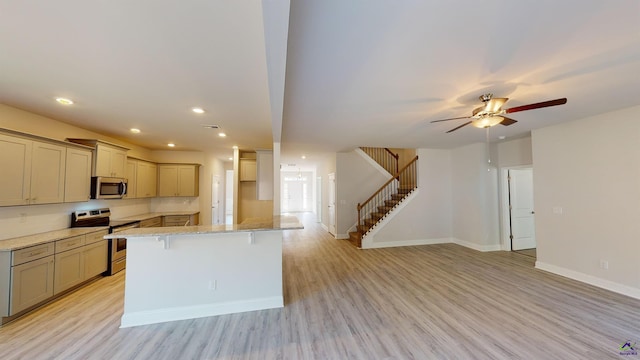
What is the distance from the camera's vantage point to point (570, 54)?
1.94 metres

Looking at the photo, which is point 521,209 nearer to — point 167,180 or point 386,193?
point 386,193

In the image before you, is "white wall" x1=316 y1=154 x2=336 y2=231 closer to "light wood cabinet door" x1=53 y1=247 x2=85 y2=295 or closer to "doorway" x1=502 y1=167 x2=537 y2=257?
"doorway" x1=502 y1=167 x2=537 y2=257

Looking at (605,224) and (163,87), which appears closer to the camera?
(163,87)

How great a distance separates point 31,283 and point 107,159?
2218 mm

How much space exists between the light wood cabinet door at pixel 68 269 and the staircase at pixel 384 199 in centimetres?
533

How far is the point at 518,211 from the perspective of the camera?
5598 millimetres

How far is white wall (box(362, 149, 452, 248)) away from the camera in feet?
20.2

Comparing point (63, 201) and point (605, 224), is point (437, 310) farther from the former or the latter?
point (63, 201)

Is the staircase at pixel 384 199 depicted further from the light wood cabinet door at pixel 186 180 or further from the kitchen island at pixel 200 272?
the light wood cabinet door at pixel 186 180

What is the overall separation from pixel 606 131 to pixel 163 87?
6010 mm

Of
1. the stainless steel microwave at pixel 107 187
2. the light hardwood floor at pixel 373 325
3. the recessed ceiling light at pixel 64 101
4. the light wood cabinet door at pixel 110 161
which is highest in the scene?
the recessed ceiling light at pixel 64 101

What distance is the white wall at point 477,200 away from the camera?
5.55 m

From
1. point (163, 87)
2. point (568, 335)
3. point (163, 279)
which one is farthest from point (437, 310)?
point (163, 87)

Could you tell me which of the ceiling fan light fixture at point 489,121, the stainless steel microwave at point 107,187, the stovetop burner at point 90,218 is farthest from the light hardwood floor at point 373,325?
the ceiling fan light fixture at point 489,121
